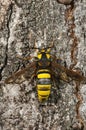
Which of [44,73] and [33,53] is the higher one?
[33,53]

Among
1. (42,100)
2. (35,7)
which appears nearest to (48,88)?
(42,100)

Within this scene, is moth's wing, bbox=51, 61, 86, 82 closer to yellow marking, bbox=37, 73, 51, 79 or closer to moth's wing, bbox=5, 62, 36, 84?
yellow marking, bbox=37, 73, 51, 79

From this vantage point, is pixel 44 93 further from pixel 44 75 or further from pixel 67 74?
pixel 67 74

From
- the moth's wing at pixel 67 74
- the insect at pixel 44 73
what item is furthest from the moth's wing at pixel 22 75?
the moth's wing at pixel 67 74

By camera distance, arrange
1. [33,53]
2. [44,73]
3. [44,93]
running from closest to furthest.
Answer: [44,93] → [33,53] → [44,73]

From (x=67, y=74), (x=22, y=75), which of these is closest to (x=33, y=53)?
(x=22, y=75)

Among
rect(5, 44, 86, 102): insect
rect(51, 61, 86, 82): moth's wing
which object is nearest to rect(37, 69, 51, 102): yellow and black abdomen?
rect(5, 44, 86, 102): insect

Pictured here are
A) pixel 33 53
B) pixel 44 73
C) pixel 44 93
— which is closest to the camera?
pixel 44 93
